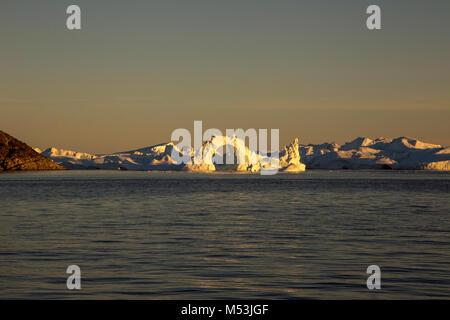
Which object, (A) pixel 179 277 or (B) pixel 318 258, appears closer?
(A) pixel 179 277

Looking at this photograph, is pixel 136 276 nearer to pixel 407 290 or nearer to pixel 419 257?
pixel 407 290

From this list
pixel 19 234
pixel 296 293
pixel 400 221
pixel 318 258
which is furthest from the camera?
pixel 400 221

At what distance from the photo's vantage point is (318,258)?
23.7m

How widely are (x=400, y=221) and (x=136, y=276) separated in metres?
25.4
